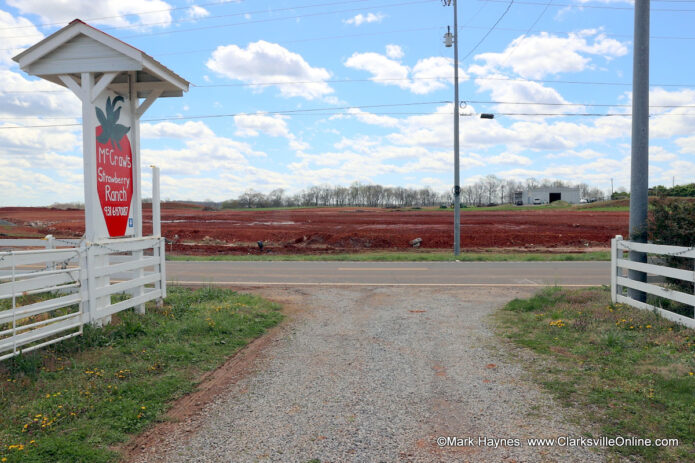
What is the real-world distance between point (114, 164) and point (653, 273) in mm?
8908

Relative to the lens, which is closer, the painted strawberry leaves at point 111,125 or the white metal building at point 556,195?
the painted strawberry leaves at point 111,125

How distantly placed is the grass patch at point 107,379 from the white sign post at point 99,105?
0.79 metres

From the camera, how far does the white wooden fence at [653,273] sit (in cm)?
708

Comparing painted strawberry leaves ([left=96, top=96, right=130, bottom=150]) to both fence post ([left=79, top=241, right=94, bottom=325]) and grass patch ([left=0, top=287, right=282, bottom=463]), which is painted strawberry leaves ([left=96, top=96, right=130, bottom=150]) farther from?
grass patch ([left=0, top=287, right=282, bottom=463])

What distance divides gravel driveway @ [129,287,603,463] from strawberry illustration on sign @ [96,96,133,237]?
10.9 feet

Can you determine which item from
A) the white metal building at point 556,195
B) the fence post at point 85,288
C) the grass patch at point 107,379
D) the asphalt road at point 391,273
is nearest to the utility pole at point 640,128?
the asphalt road at point 391,273

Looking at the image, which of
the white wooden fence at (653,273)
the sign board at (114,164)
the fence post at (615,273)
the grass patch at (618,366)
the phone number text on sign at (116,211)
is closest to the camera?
the grass patch at (618,366)

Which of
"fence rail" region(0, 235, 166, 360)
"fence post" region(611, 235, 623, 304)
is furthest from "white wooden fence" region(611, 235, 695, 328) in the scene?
"fence rail" region(0, 235, 166, 360)

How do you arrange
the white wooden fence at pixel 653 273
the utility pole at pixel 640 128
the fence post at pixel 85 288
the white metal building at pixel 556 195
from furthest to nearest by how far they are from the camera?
1. the white metal building at pixel 556 195
2. the utility pole at pixel 640 128
3. the white wooden fence at pixel 653 273
4. the fence post at pixel 85 288

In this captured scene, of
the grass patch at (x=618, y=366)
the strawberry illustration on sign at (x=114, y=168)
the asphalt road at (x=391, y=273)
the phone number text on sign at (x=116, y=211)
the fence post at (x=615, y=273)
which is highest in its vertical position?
the strawberry illustration on sign at (x=114, y=168)

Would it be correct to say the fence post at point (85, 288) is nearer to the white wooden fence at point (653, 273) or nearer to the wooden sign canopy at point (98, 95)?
the wooden sign canopy at point (98, 95)

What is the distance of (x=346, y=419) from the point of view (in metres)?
4.49

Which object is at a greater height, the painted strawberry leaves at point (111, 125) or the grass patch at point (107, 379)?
the painted strawberry leaves at point (111, 125)

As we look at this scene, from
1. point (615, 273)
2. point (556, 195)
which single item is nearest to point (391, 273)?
point (615, 273)
